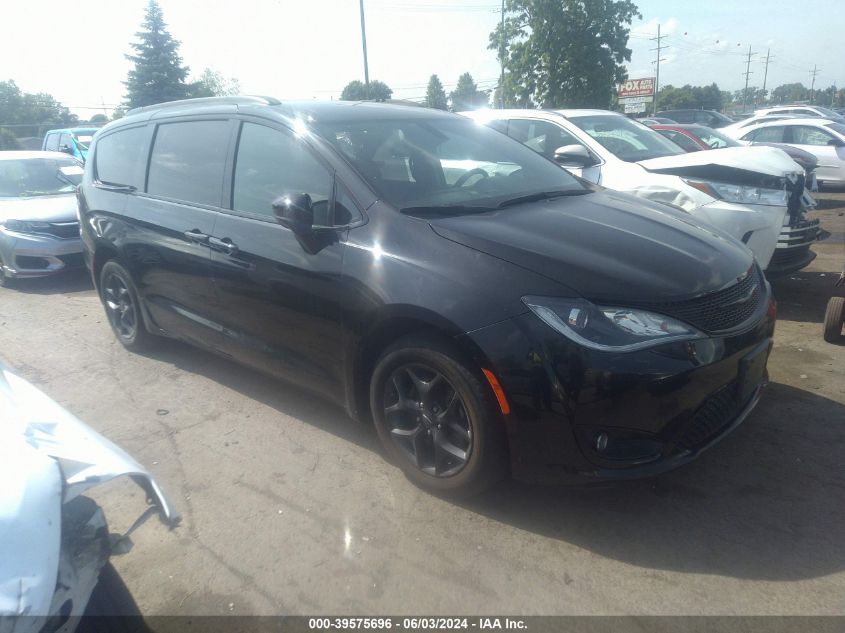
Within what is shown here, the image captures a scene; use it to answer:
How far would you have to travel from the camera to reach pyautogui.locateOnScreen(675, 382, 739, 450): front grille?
8.98 ft

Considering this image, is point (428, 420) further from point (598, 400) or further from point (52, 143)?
point (52, 143)

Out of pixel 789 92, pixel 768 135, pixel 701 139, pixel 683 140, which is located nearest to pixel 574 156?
pixel 683 140

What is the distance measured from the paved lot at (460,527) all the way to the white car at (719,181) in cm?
156

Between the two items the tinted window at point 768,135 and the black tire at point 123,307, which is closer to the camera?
the black tire at point 123,307

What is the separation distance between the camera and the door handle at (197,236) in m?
3.98

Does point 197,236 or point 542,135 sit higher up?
point 542,135

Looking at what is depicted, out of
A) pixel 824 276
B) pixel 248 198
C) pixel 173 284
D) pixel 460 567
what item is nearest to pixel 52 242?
pixel 173 284

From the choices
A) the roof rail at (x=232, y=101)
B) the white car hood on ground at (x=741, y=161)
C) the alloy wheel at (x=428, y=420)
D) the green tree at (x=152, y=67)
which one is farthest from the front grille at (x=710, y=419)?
the green tree at (x=152, y=67)

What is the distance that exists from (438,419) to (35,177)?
28.0 feet

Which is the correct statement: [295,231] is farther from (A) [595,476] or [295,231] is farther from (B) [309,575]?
(A) [595,476]

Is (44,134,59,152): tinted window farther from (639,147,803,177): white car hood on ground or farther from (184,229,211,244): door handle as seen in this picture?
(639,147,803,177): white car hood on ground

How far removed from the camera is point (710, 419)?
2816mm

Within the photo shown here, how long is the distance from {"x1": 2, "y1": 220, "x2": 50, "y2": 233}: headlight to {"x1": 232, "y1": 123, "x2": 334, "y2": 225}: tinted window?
531 centimetres

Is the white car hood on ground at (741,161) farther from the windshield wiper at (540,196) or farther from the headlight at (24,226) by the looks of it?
the headlight at (24,226)
